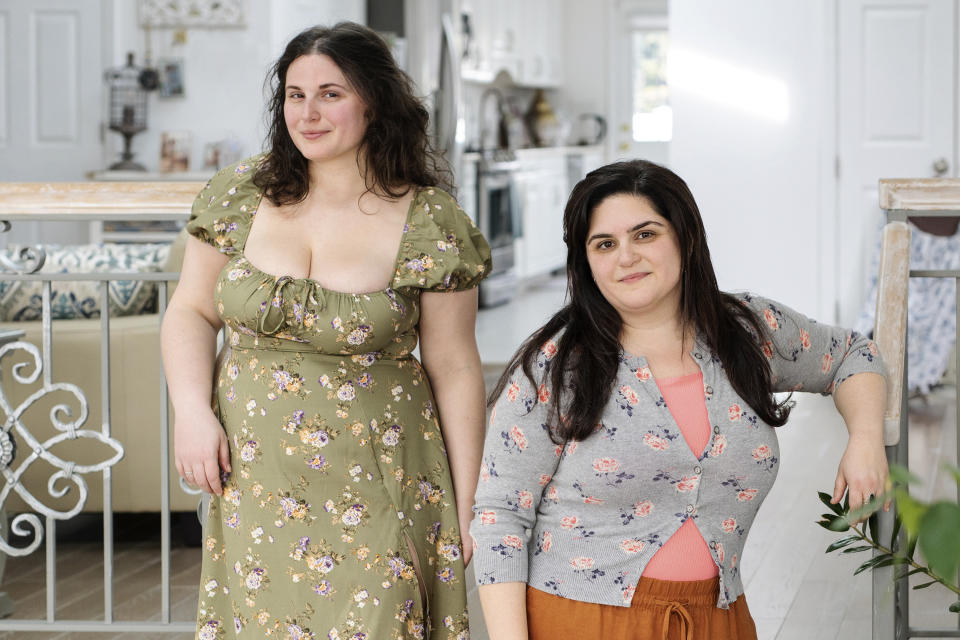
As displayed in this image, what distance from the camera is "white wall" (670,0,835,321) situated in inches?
245

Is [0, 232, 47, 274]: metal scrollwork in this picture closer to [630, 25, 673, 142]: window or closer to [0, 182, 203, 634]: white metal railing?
[0, 182, 203, 634]: white metal railing

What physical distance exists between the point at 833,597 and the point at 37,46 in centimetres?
572

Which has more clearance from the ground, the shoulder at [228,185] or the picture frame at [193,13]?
the picture frame at [193,13]

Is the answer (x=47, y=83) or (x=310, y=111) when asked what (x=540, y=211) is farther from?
(x=310, y=111)

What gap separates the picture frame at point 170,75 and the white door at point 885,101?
3.89 m

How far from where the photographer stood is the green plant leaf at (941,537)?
18.1 inches

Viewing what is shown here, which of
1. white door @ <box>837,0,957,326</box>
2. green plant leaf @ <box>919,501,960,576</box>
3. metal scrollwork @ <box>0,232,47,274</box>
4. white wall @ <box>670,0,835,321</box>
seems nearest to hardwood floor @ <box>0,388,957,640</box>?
metal scrollwork @ <box>0,232,47,274</box>

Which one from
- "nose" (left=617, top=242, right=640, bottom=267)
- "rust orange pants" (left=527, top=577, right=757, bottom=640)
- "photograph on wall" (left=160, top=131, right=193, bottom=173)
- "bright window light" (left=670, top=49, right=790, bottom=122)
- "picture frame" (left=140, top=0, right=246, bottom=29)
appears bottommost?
"rust orange pants" (left=527, top=577, right=757, bottom=640)

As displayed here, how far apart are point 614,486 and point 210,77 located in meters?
6.25

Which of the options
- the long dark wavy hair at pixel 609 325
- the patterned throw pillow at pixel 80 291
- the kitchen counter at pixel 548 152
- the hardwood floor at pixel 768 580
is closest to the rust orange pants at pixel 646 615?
the long dark wavy hair at pixel 609 325

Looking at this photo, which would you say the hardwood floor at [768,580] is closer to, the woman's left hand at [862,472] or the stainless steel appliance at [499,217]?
the woman's left hand at [862,472]

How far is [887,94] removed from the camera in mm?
6402

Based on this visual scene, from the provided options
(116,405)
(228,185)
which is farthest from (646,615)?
(116,405)

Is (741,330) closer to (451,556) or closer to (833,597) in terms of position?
(451,556)
